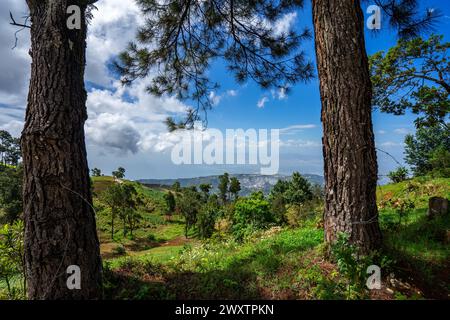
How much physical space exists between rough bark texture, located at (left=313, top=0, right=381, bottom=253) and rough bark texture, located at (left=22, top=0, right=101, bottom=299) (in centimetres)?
284

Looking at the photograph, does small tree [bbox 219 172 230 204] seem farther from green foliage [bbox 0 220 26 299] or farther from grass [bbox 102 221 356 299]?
green foliage [bbox 0 220 26 299]

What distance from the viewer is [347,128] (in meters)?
3.11

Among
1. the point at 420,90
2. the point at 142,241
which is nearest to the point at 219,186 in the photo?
the point at 142,241

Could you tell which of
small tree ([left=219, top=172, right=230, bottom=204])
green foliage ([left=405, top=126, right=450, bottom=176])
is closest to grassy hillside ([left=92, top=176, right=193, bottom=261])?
small tree ([left=219, top=172, right=230, bottom=204])

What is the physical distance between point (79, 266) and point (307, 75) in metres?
A: 5.18

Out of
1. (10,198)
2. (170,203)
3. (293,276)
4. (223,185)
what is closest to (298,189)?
(170,203)

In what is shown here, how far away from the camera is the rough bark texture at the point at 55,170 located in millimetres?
2479

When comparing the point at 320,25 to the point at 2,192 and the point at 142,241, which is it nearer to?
the point at 142,241

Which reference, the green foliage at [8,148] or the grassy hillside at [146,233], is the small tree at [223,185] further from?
the green foliage at [8,148]

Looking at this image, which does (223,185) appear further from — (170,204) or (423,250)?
(423,250)

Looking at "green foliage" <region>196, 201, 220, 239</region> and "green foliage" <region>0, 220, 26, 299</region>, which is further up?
"green foliage" <region>0, 220, 26, 299</region>

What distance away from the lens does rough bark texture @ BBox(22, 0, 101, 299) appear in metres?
2.48

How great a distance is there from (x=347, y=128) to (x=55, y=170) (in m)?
3.25

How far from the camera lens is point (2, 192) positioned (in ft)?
110
